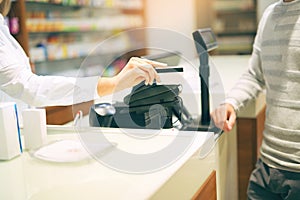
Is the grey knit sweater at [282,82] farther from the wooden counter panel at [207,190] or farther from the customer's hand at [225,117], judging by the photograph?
the wooden counter panel at [207,190]

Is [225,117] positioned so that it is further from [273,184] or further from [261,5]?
[261,5]

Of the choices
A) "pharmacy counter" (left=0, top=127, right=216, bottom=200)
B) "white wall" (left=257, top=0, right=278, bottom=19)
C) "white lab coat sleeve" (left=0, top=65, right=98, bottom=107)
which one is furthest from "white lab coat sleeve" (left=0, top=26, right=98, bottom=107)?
"white wall" (left=257, top=0, right=278, bottom=19)

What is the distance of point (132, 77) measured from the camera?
96 cm

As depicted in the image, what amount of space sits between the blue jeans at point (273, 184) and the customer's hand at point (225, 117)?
182mm

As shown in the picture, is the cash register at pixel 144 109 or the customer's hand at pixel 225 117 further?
the customer's hand at pixel 225 117

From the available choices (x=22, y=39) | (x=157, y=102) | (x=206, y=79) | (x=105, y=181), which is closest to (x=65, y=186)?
(x=105, y=181)

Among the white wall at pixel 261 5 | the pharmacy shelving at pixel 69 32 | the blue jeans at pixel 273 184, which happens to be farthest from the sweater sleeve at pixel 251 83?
the white wall at pixel 261 5

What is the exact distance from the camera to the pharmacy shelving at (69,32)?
9.03 feet

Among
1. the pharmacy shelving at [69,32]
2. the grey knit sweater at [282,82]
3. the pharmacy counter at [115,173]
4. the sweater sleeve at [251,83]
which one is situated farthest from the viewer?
the pharmacy shelving at [69,32]

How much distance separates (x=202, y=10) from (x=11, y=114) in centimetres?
390

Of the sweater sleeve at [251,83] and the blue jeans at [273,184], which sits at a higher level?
the sweater sleeve at [251,83]

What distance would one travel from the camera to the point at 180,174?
0.83 metres

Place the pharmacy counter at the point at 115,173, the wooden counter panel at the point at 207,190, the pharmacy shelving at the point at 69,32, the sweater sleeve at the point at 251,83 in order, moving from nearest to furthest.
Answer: the pharmacy counter at the point at 115,173, the wooden counter panel at the point at 207,190, the sweater sleeve at the point at 251,83, the pharmacy shelving at the point at 69,32

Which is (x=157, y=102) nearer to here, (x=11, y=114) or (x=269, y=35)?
(x=11, y=114)
